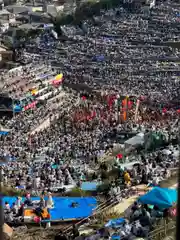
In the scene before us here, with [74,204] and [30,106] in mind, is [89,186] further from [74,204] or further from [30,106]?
[30,106]

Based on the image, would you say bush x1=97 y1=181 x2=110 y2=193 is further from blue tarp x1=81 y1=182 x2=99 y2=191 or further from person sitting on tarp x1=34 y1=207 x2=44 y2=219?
person sitting on tarp x1=34 y1=207 x2=44 y2=219

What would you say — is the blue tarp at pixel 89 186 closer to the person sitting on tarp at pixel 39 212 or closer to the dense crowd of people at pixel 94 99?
the dense crowd of people at pixel 94 99

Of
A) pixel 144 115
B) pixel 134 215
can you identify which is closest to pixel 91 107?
pixel 144 115

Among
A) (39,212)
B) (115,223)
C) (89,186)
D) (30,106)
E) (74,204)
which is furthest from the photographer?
(30,106)

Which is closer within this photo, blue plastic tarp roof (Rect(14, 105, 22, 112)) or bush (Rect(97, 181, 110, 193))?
bush (Rect(97, 181, 110, 193))

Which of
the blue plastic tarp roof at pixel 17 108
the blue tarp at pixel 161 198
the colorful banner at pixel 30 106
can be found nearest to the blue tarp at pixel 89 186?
the blue tarp at pixel 161 198

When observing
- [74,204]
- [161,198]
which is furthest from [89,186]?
[161,198]

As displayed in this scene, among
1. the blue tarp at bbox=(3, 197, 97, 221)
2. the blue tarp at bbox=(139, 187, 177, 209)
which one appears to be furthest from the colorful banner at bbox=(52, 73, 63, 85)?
the blue tarp at bbox=(139, 187, 177, 209)
